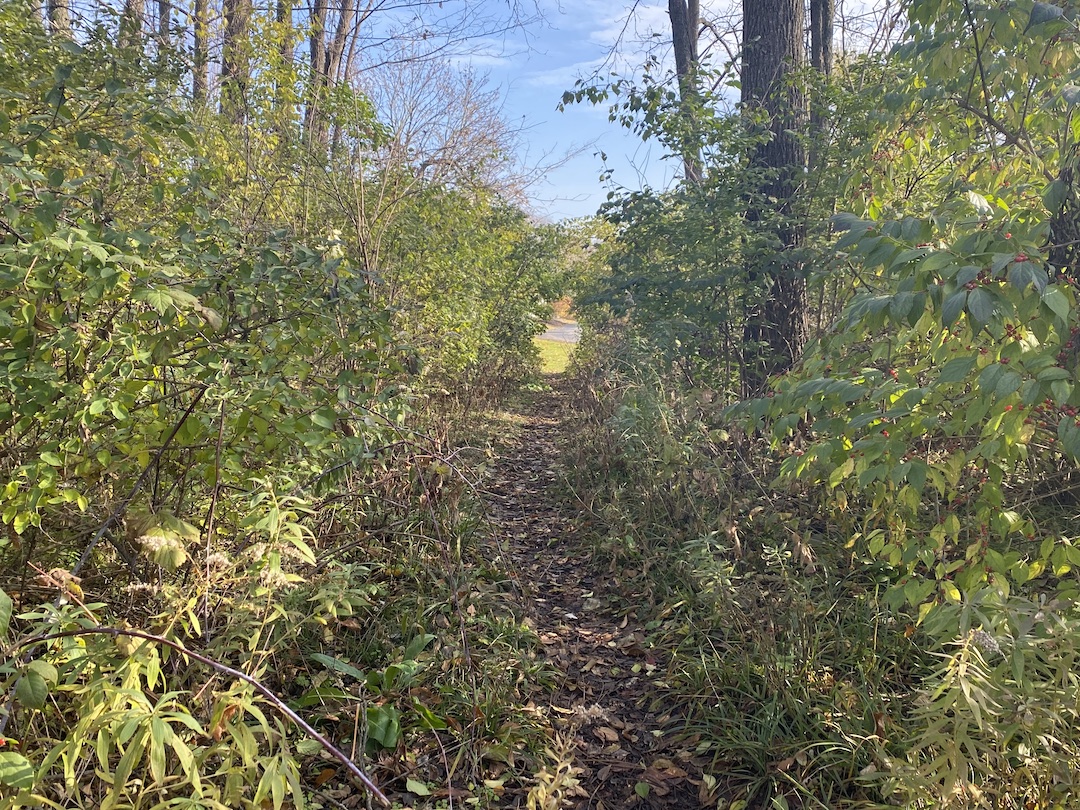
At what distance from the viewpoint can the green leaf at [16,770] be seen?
50.6 inches

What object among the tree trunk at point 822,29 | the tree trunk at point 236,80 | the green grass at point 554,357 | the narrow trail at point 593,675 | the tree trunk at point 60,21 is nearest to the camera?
the narrow trail at point 593,675

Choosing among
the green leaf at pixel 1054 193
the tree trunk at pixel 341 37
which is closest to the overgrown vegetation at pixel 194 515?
the green leaf at pixel 1054 193

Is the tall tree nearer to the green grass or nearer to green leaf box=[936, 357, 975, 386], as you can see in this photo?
green leaf box=[936, 357, 975, 386]

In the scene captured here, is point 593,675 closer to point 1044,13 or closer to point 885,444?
point 885,444

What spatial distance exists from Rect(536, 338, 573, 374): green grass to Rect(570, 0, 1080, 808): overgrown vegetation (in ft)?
30.5

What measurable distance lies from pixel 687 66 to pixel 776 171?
334cm

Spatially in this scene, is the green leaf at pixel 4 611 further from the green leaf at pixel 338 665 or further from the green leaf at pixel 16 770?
the green leaf at pixel 338 665

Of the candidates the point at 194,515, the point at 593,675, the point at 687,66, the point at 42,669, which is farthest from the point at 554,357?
the point at 42,669

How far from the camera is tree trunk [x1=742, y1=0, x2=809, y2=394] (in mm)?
4754

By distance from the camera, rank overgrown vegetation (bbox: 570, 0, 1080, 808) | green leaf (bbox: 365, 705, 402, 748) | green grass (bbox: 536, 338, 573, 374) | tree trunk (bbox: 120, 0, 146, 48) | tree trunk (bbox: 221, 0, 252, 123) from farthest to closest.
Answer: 1. green grass (bbox: 536, 338, 573, 374)
2. tree trunk (bbox: 221, 0, 252, 123)
3. tree trunk (bbox: 120, 0, 146, 48)
4. green leaf (bbox: 365, 705, 402, 748)
5. overgrown vegetation (bbox: 570, 0, 1080, 808)

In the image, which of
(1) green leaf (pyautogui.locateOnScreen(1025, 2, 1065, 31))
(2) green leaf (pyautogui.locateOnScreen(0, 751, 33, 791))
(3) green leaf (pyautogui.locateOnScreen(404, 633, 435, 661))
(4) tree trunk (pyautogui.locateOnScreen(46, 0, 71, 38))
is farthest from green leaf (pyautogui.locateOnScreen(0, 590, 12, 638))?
(4) tree trunk (pyautogui.locateOnScreen(46, 0, 71, 38))

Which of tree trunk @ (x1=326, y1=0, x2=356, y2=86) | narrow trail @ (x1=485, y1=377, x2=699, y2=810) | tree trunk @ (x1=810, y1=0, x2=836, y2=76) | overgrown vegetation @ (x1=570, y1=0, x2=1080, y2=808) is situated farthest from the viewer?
tree trunk @ (x1=326, y1=0, x2=356, y2=86)

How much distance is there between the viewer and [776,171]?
4664mm

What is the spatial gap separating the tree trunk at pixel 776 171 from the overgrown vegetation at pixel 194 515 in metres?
2.80
